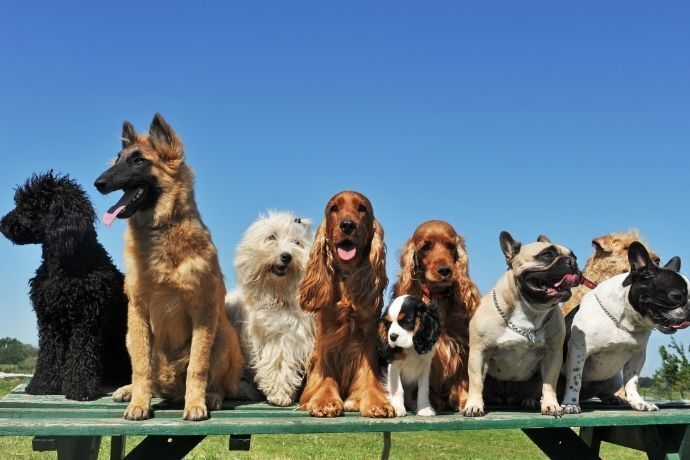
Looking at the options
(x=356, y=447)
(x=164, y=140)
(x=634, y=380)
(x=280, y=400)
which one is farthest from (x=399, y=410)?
(x=356, y=447)

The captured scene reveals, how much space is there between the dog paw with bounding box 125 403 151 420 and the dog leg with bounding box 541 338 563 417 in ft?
8.20

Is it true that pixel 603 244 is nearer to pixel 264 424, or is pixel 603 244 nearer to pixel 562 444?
pixel 562 444

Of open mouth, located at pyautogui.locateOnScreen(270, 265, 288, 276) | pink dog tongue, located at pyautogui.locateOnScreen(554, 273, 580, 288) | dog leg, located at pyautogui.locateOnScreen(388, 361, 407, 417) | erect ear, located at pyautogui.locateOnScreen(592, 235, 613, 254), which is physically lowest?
dog leg, located at pyautogui.locateOnScreen(388, 361, 407, 417)

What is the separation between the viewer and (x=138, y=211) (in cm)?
374

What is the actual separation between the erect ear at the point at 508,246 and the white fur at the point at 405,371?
753 millimetres

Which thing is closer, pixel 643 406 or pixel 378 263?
pixel 378 263

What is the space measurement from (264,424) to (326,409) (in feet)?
1.51

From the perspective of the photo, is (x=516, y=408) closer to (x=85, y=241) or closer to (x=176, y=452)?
(x=176, y=452)

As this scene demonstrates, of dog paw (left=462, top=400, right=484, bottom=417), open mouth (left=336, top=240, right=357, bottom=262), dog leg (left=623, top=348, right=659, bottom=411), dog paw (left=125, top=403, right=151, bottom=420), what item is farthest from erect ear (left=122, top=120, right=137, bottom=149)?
dog leg (left=623, top=348, right=659, bottom=411)

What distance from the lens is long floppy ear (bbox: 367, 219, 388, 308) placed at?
4.12 metres

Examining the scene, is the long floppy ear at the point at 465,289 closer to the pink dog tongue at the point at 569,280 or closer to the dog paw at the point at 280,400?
the pink dog tongue at the point at 569,280

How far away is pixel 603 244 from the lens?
5.59 metres

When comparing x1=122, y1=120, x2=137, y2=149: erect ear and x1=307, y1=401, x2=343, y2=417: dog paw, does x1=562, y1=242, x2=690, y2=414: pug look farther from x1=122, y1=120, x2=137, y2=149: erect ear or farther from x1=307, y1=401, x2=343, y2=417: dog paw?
x1=122, y1=120, x2=137, y2=149: erect ear

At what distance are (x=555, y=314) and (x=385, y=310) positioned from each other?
111 centimetres
